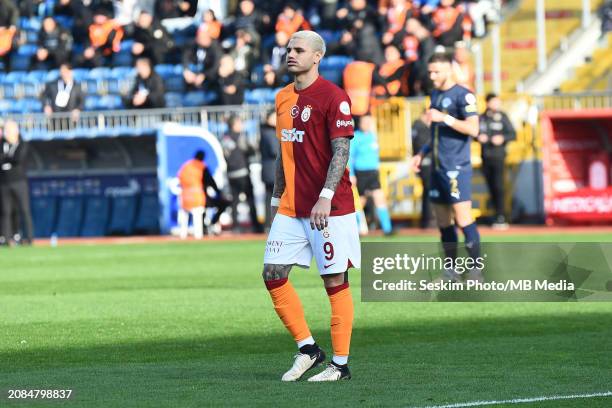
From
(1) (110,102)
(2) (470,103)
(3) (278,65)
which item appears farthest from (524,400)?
(1) (110,102)

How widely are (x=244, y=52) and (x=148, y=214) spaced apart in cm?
384

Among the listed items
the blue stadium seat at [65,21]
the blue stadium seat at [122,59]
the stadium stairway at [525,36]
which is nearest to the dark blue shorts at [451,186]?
the stadium stairway at [525,36]

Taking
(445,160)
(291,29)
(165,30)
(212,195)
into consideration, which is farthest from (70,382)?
(165,30)

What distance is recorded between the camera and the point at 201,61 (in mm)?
31297

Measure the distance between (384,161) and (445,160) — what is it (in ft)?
44.2

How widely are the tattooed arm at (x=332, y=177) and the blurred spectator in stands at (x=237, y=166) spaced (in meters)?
18.8

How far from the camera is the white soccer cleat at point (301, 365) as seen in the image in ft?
28.1

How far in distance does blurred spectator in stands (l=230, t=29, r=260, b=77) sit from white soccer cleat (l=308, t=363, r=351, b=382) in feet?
69.9

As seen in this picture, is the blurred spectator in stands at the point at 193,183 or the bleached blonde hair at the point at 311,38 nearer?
the bleached blonde hair at the point at 311,38

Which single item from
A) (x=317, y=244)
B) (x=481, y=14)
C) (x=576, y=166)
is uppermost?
(x=481, y=14)

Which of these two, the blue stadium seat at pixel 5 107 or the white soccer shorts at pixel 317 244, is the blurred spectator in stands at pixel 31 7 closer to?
the blue stadium seat at pixel 5 107

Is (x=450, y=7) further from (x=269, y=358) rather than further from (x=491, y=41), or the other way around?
(x=269, y=358)

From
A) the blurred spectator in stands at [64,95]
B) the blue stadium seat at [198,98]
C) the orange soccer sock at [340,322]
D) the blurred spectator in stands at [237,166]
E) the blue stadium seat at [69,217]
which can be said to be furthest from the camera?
the blue stadium seat at [198,98]

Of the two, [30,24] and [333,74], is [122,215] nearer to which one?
[333,74]
